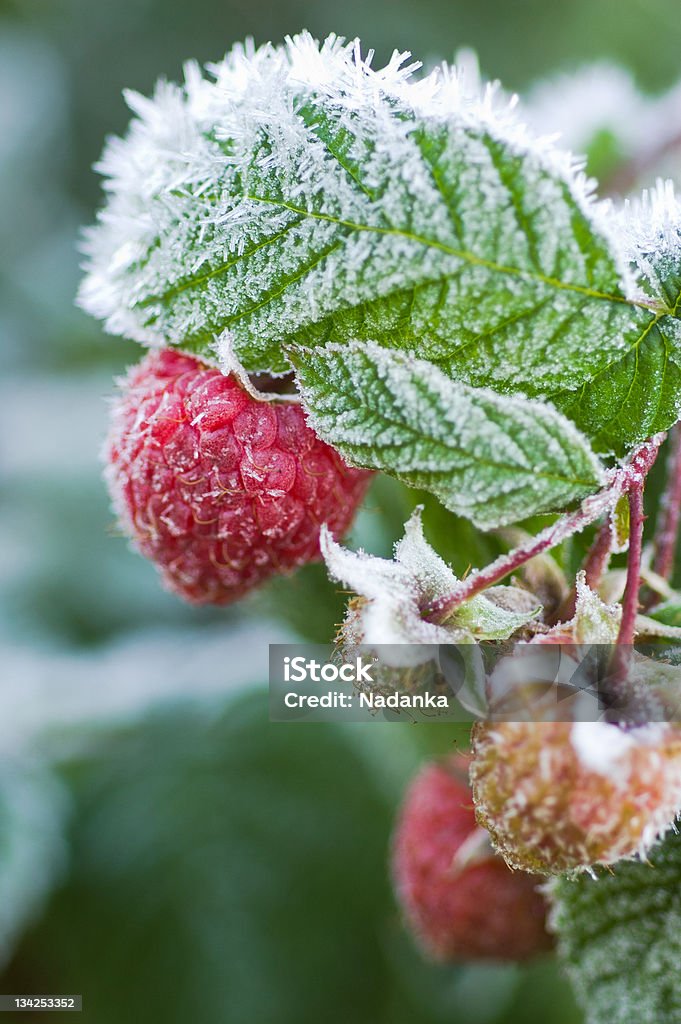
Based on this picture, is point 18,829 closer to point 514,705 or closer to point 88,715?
point 88,715

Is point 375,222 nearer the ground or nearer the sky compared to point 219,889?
nearer the sky

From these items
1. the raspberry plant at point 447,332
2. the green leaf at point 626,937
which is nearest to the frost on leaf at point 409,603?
the raspberry plant at point 447,332

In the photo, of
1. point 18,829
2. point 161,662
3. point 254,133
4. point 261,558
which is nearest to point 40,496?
point 161,662

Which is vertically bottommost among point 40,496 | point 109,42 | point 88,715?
point 88,715

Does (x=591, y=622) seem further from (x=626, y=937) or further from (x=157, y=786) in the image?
(x=157, y=786)

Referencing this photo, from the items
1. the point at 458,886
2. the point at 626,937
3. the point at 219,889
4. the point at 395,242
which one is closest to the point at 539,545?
the point at 395,242

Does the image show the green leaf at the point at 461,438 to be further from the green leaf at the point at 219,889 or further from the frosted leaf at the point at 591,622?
the green leaf at the point at 219,889
